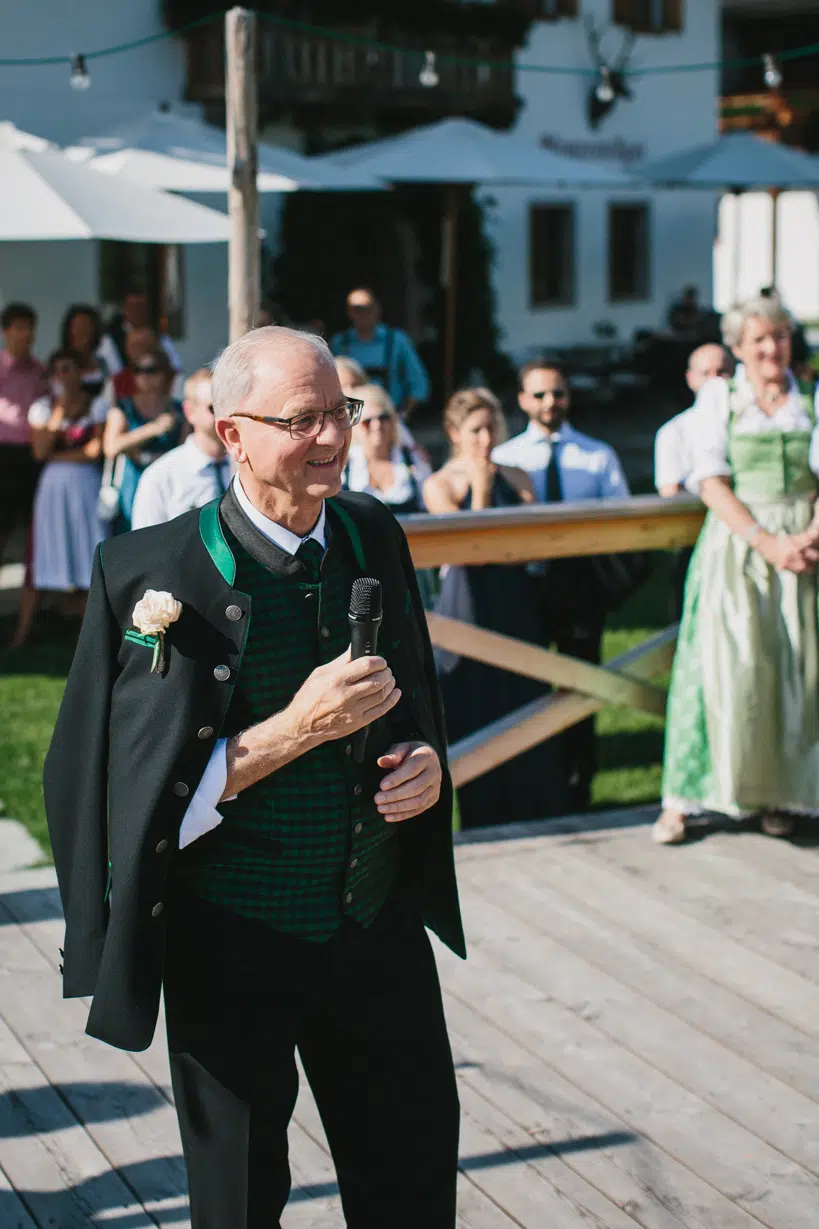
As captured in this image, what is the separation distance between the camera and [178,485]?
606 cm

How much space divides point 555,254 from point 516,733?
19.6 metres

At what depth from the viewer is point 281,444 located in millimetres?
2496

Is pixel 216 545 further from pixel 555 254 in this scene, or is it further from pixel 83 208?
pixel 555 254

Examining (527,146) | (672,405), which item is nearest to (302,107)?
(527,146)

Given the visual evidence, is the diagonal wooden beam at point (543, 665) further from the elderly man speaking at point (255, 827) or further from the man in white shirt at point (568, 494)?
the elderly man speaking at point (255, 827)

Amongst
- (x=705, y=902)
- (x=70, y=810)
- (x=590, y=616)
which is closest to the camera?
(x=70, y=810)

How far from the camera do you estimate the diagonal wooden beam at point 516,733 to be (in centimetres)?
547

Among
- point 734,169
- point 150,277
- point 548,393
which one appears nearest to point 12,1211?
point 548,393

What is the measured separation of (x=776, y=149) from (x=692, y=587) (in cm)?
1488

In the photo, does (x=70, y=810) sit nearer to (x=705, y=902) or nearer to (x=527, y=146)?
(x=705, y=902)

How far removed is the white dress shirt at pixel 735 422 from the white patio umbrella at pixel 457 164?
8567 mm

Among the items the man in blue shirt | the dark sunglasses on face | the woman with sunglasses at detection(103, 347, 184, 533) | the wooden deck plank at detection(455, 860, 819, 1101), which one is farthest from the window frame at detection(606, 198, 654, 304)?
the wooden deck plank at detection(455, 860, 819, 1101)

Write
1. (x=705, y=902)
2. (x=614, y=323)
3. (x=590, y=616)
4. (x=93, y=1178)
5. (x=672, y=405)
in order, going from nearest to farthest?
(x=93, y=1178)
(x=705, y=902)
(x=590, y=616)
(x=672, y=405)
(x=614, y=323)

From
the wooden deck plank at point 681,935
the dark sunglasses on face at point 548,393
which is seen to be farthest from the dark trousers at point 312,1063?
the dark sunglasses on face at point 548,393
